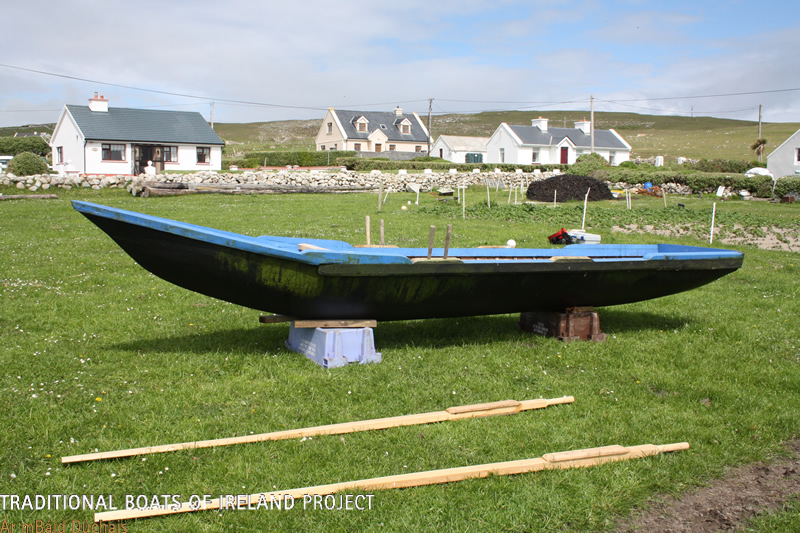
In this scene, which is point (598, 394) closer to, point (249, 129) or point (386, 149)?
point (386, 149)

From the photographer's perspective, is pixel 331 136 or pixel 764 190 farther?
pixel 331 136

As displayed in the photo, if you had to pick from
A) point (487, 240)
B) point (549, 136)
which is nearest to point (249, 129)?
point (549, 136)

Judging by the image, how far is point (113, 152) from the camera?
41.0 meters

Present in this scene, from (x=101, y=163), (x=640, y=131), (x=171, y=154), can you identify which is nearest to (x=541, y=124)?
(x=171, y=154)

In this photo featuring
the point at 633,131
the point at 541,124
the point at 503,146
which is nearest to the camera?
the point at 503,146

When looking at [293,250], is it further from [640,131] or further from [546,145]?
[640,131]

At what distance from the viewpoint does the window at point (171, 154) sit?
42.6 m

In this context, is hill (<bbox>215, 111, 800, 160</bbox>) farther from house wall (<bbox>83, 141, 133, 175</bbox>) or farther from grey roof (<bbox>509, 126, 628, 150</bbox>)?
house wall (<bbox>83, 141, 133, 175</bbox>)

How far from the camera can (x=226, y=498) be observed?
3.43 metres

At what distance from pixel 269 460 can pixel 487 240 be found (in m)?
10.3

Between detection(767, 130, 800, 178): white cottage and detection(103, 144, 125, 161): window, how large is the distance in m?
44.8

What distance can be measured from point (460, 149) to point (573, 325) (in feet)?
205

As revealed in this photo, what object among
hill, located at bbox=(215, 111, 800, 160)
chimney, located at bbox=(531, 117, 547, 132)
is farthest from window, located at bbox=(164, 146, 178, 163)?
hill, located at bbox=(215, 111, 800, 160)

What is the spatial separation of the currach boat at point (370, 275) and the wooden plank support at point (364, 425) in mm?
1391
